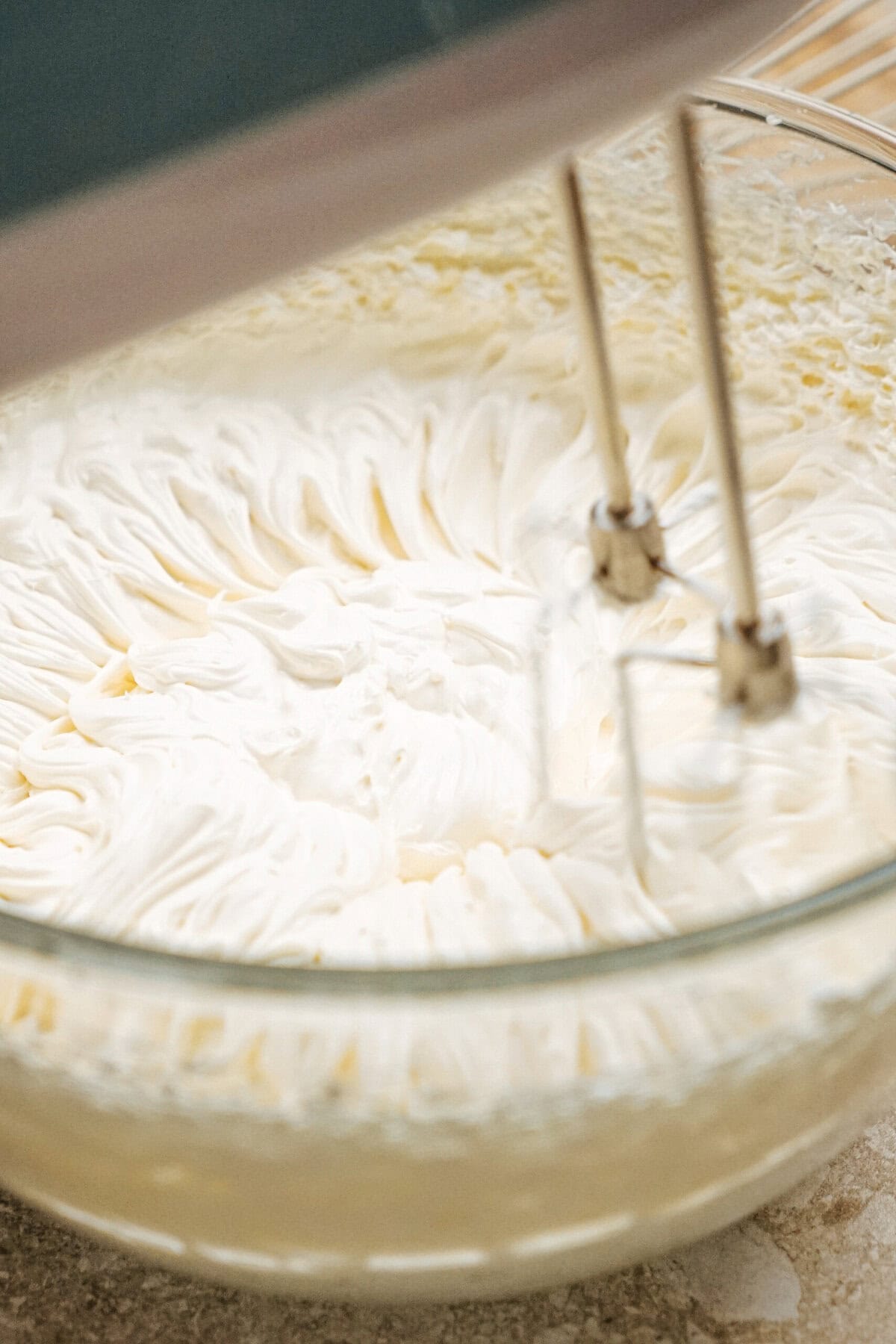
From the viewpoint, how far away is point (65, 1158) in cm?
47

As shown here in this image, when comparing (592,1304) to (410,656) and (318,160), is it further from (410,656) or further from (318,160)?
(318,160)

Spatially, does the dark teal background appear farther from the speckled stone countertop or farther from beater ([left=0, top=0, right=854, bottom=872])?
the speckled stone countertop

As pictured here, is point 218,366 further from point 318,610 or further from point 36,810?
point 36,810

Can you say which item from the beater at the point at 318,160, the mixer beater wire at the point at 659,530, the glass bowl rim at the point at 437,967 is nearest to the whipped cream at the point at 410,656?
the mixer beater wire at the point at 659,530

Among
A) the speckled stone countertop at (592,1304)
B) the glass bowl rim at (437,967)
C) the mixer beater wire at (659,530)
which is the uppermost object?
the mixer beater wire at (659,530)

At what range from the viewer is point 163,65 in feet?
0.84

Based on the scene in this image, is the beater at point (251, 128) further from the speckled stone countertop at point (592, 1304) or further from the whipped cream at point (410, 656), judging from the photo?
the speckled stone countertop at point (592, 1304)

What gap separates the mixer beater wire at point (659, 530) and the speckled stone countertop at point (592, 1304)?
0.60 feet

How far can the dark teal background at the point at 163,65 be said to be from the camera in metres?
0.25

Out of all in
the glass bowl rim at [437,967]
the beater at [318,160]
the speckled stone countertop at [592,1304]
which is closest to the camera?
the beater at [318,160]

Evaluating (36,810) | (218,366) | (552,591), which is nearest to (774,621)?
(552,591)

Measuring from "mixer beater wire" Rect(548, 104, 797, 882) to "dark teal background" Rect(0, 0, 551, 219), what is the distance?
0.15 meters

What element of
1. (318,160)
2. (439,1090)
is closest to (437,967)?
(439,1090)

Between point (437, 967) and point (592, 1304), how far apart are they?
0.89 ft
